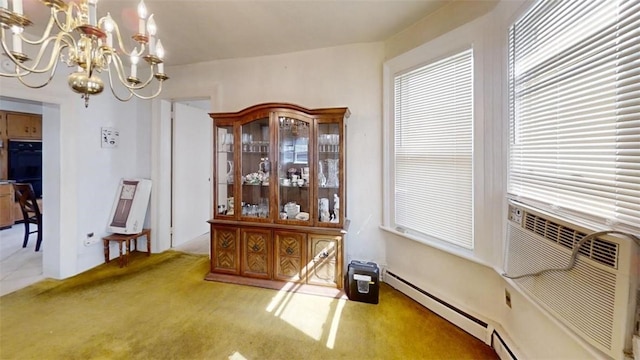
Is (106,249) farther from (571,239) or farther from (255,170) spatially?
(571,239)

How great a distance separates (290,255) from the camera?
8.89ft

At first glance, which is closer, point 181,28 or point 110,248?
point 181,28

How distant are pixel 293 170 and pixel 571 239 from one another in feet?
7.32

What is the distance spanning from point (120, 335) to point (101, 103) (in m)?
2.78

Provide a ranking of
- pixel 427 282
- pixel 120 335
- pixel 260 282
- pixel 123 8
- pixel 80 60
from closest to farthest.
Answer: pixel 80 60
pixel 120 335
pixel 123 8
pixel 427 282
pixel 260 282

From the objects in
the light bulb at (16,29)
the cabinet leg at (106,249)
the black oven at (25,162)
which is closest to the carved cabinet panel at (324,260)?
the light bulb at (16,29)

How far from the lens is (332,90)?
3.01 metres

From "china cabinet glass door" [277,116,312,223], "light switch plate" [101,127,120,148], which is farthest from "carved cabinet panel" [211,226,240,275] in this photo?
"light switch plate" [101,127,120,148]

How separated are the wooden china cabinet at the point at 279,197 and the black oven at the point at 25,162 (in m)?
5.25

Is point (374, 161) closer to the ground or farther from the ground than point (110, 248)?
farther from the ground

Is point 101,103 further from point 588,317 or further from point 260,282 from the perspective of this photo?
point 588,317

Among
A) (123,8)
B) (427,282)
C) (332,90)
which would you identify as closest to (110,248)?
(123,8)

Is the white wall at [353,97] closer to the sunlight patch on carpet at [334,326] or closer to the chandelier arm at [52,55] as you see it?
the sunlight patch on carpet at [334,326]

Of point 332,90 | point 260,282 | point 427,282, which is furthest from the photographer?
point 332,90
